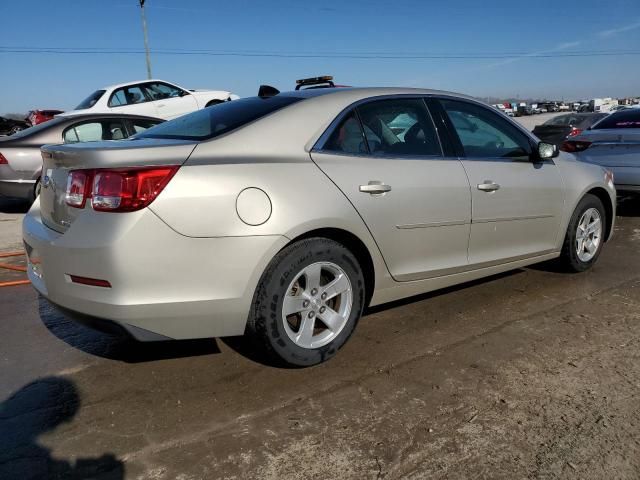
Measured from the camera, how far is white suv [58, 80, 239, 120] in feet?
41.2

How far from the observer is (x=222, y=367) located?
3.07 metres

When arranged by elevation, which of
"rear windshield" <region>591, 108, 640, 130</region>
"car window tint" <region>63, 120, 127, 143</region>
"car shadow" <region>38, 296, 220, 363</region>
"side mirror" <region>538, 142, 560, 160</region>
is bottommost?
"car shadow" <region>38, 296, 220, 363</region>

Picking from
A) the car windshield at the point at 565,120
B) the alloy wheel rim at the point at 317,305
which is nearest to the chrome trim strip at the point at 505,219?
the alloy wheel rim at the point at 317,305

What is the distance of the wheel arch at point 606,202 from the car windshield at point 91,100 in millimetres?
11036

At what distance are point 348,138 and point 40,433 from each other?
7.08 ft

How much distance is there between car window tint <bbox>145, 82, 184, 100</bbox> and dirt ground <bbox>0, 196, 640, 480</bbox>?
10.5 metres

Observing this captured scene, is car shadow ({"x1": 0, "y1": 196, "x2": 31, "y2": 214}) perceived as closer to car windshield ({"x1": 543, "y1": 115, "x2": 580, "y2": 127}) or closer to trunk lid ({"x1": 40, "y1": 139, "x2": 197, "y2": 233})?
trunk lid ({"x1": 40, "y1": 139, "x2": 197, "y2": 233})

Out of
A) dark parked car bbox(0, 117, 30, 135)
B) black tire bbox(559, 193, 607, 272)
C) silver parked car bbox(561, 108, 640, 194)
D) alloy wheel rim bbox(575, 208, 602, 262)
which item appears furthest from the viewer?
dark parked car bbox(0, 117, 30, 135)

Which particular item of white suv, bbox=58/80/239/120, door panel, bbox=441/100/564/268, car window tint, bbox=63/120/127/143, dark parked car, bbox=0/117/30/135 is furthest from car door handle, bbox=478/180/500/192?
dark parked car, bbox=0/117/30/135

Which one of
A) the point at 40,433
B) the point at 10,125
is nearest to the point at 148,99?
the point at 40,433

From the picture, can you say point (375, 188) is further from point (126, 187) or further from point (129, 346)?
point (129, 346)

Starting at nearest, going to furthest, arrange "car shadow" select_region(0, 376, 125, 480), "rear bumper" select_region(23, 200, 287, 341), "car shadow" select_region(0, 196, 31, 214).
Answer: "car shadow" select_region(0, 376, 125, 480) → "rear bumper" select_region(23, 200, 287, 341) → "car shadow" select_region(0, 196, 31, 214)

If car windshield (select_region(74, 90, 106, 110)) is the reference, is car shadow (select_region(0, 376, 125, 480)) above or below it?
below

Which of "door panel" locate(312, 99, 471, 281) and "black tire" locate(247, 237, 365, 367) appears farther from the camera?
"door panel" locate(312, 99, 471, 281)
